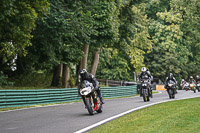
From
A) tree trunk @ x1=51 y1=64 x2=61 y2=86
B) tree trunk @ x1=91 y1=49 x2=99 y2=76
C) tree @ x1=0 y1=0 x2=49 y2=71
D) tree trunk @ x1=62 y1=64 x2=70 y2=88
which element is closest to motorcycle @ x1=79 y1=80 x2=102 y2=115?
tree @ x1=0 y1=0 x2=49 y2=71

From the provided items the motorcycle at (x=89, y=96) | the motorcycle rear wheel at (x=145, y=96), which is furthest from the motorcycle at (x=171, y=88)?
the motorcycle at (x=89, y=96)

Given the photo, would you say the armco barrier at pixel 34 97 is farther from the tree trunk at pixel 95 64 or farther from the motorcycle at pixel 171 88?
the tree trunk at pixel 95 64


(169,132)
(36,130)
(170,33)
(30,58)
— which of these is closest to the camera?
(169,132)

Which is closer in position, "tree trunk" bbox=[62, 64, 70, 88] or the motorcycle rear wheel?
the motorcycle rear wheel

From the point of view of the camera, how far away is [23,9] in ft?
67.9

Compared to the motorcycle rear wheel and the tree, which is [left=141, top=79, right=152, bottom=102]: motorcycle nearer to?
the motorcycle rear wheel

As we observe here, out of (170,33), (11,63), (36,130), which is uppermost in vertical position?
(170,33)

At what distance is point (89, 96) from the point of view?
1291 centimetres

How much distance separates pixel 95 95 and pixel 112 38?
1806cm

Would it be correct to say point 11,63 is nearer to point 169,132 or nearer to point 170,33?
point 170,33

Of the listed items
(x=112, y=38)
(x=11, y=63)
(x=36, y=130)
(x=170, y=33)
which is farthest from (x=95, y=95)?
(x=170, y=33)

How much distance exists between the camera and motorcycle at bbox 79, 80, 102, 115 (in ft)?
41.9

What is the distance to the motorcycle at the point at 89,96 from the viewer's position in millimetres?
12766

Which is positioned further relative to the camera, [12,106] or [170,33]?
[170,33]
